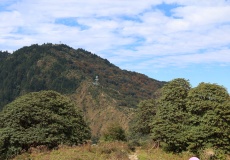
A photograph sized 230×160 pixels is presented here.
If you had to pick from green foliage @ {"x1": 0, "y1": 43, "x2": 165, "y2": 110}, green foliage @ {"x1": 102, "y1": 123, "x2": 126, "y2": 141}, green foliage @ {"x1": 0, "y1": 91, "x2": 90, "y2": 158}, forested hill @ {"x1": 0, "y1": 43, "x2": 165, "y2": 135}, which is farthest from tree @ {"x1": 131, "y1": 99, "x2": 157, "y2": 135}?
green foliage @ {"x1": 0, "y1": 43, "x2": 165, "y2": 110}

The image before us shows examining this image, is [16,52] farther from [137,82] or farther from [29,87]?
[137,82]

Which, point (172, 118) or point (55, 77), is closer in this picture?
point (172, 118)

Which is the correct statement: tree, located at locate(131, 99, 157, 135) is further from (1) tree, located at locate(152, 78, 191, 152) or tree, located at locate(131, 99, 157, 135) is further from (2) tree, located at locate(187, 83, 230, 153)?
(2) tree, located at locate(187, 83, 230, 153)

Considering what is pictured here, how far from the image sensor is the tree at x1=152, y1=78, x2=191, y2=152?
62.8ft

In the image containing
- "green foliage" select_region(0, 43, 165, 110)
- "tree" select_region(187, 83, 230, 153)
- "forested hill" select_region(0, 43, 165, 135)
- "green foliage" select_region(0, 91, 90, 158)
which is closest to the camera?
"tree" select_region(187, 83, 230, 153)

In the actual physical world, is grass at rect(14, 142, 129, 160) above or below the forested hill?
below

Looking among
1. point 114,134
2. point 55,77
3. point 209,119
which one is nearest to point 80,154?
point 209,119

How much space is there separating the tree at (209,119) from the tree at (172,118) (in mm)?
683

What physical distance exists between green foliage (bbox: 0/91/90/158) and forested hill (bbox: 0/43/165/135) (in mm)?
71352

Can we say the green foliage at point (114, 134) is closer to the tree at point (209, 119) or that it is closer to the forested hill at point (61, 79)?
the tree at point (209, 119)

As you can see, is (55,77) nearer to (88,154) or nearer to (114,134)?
(114,134)

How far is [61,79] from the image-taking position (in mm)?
114562

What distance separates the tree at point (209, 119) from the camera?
58.4 feet

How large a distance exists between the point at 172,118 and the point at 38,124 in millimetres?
8407
